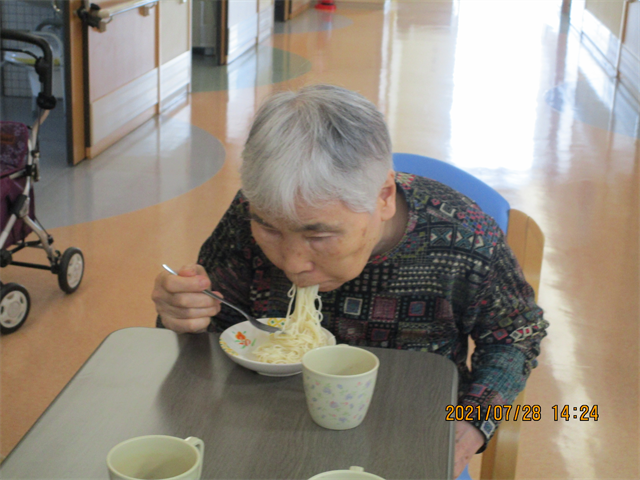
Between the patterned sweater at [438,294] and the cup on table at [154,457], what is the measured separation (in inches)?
25.4

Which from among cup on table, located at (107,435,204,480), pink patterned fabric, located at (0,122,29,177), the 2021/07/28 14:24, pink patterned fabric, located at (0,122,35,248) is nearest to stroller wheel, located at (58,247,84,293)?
pink patterned fabric, located at (0,122,35,248)

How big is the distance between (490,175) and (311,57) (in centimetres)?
469

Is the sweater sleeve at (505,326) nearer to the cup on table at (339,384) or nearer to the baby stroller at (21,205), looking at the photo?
the cup on table at (339,384)

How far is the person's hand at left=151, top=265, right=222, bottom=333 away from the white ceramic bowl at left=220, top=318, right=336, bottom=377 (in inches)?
2.2

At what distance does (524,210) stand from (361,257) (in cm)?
344

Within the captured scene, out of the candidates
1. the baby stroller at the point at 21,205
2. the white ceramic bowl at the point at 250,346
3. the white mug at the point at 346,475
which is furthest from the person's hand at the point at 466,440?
the baby stroller at the point at 21,205

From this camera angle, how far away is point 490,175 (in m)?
5.16

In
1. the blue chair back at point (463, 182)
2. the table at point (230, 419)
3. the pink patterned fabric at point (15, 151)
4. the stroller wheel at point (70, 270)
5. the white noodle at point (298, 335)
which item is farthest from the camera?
the stroller wheel at point (70, 270)

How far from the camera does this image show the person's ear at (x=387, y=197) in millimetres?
1262

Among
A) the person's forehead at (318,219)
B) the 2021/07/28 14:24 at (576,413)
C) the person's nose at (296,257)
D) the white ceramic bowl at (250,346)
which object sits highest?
the person's forehead at (318,219)

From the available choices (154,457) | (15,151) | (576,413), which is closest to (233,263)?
(154,457)

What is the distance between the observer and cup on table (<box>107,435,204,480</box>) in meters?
0.85

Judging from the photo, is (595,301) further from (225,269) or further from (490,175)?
(225,269)

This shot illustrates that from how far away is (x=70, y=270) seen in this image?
316 centimetres
